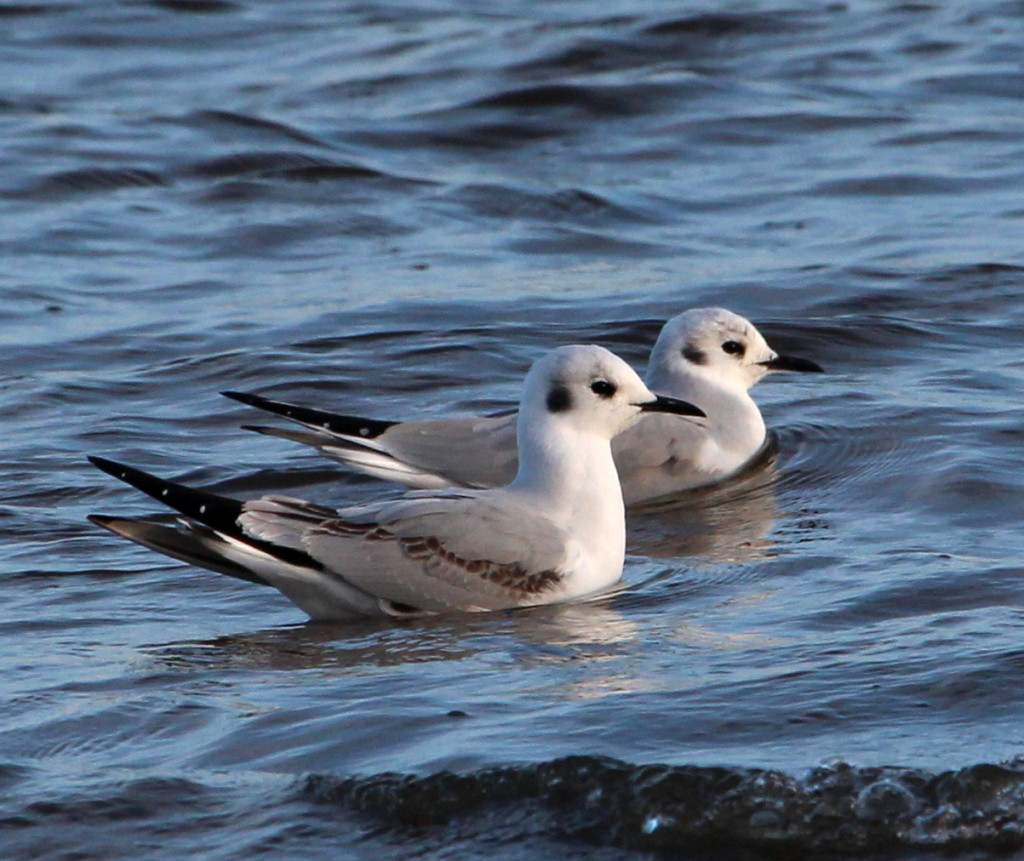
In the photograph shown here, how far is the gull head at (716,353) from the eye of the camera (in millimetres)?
8781

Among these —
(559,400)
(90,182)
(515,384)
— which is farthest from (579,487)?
(90,182)

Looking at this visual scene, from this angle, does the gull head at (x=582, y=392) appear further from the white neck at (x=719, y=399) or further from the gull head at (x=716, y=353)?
the gull head at (x=716, y=353)

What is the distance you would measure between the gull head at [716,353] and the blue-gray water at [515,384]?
0.31 meters

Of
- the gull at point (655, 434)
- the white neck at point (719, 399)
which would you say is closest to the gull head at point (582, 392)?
the gull at point (655, 434)

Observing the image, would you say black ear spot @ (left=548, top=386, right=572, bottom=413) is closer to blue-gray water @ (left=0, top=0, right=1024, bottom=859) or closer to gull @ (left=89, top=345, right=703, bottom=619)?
gull @ (left=89, top=345, right=703, bottom=619)

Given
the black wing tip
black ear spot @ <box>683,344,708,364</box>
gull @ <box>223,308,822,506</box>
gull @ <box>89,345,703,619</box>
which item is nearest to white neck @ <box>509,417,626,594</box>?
gull @ <box>89,345,703,619</box>

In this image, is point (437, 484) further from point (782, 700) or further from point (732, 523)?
point (782, 700)

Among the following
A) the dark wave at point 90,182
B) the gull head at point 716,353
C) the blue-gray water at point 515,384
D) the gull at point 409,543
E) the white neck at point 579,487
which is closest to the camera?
the blue-gray water at point 515,384

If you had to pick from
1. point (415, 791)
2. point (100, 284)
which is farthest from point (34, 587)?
point (100, 284)

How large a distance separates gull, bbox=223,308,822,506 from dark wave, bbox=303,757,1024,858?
3.06m

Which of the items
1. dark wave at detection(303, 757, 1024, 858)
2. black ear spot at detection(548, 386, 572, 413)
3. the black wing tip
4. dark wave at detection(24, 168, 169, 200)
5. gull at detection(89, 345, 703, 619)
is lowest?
dark wave at detection(303, 757, 1024, 858)

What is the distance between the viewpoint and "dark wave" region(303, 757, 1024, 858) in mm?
4660

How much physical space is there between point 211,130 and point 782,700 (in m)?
10.6

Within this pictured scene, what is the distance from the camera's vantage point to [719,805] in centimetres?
475
